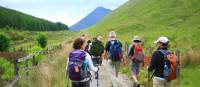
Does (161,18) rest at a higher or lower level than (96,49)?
higher

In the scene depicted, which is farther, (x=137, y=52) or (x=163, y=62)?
(x=137, y=52)

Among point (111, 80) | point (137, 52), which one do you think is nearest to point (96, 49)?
point (111, 80)

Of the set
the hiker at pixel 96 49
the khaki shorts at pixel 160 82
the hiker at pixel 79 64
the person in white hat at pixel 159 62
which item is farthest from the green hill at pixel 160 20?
the hiker at pixel 79 64

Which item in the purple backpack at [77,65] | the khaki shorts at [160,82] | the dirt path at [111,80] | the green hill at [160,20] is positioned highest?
the green hill at [160,20]

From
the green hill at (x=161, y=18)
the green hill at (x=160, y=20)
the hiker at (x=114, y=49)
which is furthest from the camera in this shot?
the green hill at (x=161, y=18)

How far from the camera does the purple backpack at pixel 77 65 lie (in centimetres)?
1173

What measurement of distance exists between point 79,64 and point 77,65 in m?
0.05

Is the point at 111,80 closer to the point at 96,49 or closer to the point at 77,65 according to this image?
the point at 96,49

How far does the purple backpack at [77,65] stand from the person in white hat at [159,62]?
61.2 inches

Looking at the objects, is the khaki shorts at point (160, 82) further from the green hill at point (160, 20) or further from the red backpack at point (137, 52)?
the green hill at point (160, 20)

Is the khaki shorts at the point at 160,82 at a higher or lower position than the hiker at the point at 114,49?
lower

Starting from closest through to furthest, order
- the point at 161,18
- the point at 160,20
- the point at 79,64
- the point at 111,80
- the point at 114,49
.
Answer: the point at 79,64
the point at 114,49
the point at 111,80
the point at 160,20
the point at 161,18

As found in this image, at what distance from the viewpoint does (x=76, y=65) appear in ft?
38.5

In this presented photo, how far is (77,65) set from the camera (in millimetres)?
11734
